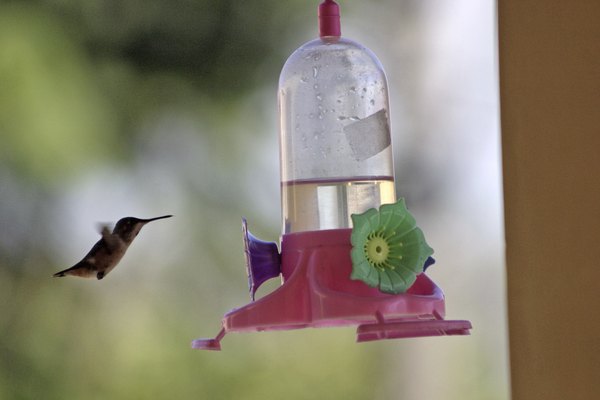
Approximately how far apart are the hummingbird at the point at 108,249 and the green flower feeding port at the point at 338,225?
2.04 ft

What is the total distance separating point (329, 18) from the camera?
217cm

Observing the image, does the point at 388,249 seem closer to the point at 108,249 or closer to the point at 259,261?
the point at 259,261

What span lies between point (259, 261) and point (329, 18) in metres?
Result: 0.53

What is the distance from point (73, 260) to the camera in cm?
491

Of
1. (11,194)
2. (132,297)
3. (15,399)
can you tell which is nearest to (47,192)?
(11,194)

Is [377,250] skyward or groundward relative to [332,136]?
groundward

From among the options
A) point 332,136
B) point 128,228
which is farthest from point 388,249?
point 128,228

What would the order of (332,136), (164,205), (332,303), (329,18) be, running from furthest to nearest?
(164,205)
(332,136)
(329,18)
(332,303)

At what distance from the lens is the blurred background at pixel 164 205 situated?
4961 millimetres

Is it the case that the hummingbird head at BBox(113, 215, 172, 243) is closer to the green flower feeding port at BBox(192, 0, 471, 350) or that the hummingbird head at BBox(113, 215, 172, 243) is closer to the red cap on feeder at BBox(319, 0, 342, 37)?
the green flower feeding port at BBox(192, 0, 471, 350)

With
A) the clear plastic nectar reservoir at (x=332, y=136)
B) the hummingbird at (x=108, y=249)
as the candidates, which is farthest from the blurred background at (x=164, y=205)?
the clear plastic nectar reservoir at (x=332, y=136)

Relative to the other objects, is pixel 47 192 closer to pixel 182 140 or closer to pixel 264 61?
pixel 182 140

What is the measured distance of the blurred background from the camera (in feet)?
16.3

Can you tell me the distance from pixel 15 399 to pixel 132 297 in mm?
732
